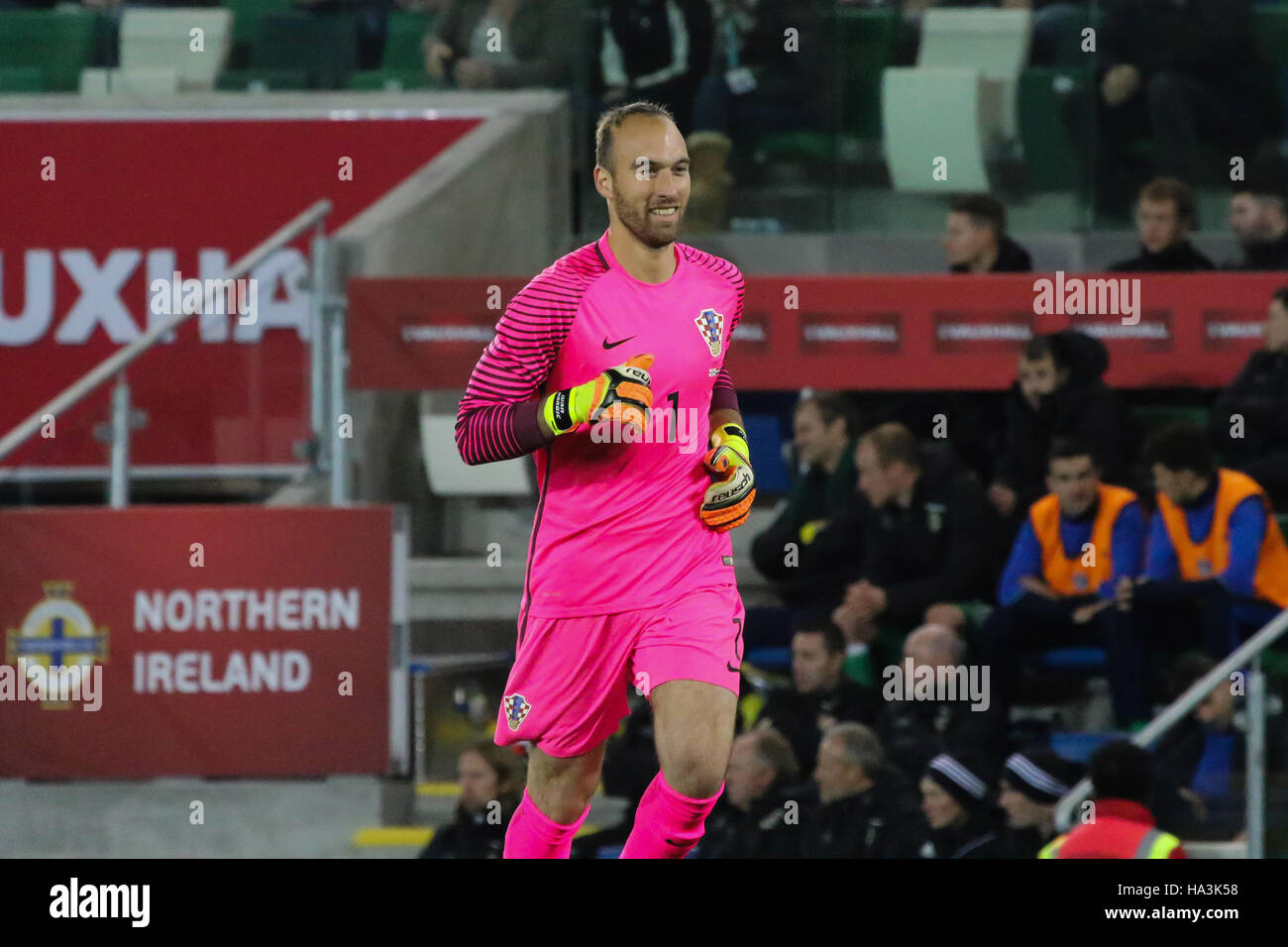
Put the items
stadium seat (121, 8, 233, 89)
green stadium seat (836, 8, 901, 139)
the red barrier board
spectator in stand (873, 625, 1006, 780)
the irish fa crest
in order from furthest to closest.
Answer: stadium seat (121, 8, 233, 89) < green stadium seat (836, 8, 901, 139) < the red barrier board < the irish fa crest < spectator in stand (873, 625, 1006, 780)

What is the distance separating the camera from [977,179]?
980cm

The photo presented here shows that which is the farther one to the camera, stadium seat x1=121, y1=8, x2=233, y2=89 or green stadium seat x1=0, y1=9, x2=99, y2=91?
stadium seat x1=121, y1=8, x2=233, y2=89

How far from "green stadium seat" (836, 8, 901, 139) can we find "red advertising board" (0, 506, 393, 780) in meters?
3.09

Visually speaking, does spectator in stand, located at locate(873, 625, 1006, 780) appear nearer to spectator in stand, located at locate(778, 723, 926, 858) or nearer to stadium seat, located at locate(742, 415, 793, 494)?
spectator in stand, located at locate(778, 723, 926, 858)

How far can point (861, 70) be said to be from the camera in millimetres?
9758

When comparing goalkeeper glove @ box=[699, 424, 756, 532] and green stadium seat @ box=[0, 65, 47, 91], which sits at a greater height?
green stadium seat @ box=[0, 65, 47, 91]

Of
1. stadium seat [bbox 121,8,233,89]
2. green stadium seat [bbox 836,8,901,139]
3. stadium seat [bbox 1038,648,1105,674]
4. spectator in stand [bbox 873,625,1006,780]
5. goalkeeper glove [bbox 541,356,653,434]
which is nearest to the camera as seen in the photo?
goalkeeper glove [bbox 541,356,653,434]

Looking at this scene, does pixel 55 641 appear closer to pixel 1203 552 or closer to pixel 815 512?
pixel 815 512

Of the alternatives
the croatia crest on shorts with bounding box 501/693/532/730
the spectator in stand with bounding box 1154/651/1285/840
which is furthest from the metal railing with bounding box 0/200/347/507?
the croatia crest on shorts with bounding box 501/693/532/730

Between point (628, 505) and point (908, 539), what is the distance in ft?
10.7

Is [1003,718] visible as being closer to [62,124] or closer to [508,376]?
[508,376]

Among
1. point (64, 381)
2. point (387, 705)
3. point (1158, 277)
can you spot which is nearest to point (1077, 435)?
point (1158, 277)

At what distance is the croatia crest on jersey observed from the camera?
5.02m
